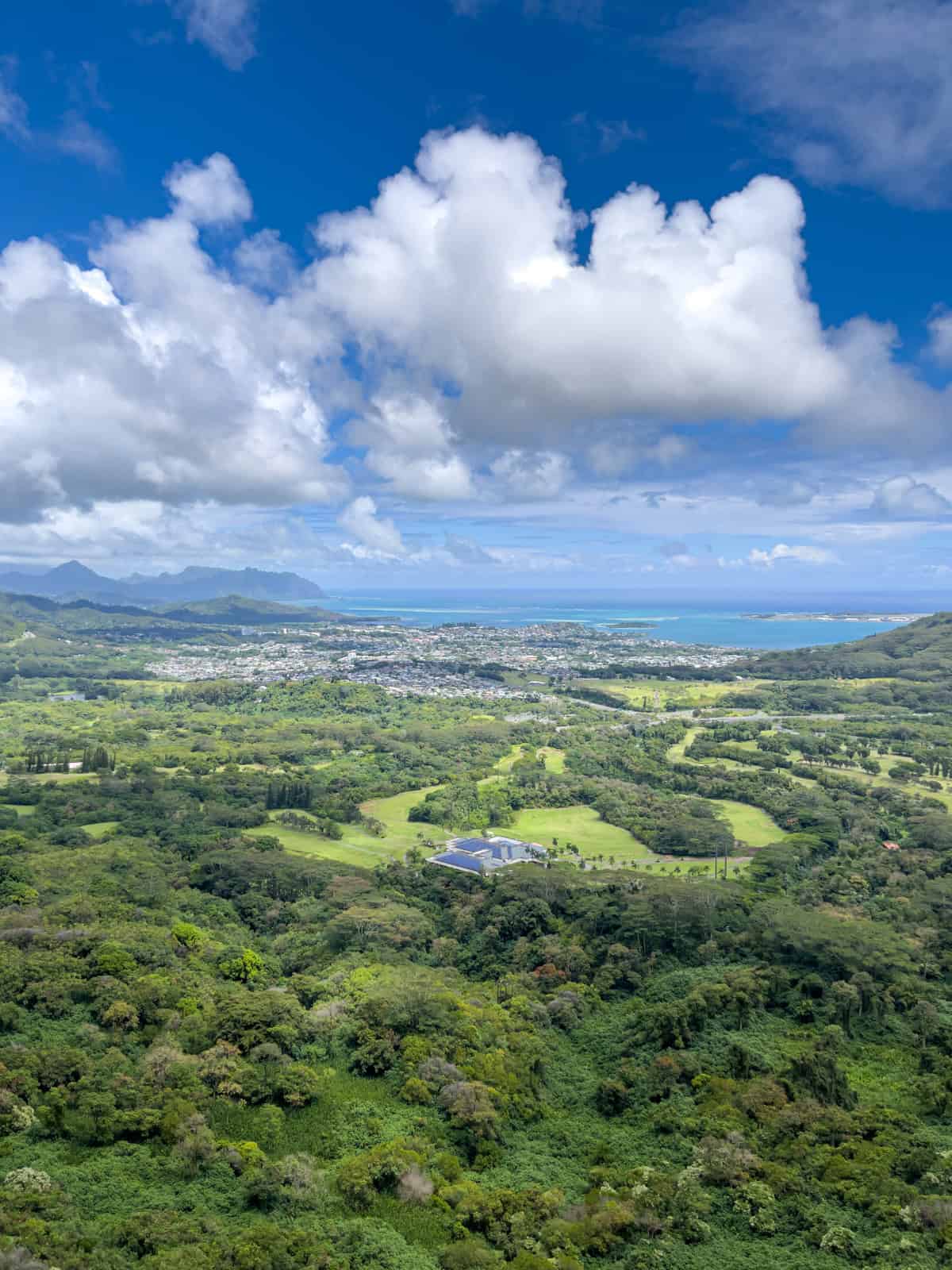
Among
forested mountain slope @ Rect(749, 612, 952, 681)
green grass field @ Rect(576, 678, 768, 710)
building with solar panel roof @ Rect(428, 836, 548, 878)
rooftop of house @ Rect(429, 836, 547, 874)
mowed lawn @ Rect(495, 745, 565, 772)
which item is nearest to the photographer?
building with solar panel roof @ Rect(428, 836, 548, 878)

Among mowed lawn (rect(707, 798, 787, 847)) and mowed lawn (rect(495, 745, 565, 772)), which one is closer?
mowed lawn (rect(707, 798, 787, 847))

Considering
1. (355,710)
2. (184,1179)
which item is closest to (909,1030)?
(184,1179)

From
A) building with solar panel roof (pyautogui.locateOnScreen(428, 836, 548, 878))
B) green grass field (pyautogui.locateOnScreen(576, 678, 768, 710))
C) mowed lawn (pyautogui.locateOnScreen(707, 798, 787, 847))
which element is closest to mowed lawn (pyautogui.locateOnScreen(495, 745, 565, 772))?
mowed lawn (pyautogui.locateOnScreen(707, 798, 787, 847))

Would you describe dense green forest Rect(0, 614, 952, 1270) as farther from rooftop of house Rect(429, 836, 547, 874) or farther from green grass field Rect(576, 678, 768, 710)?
green grass field Rect(576, 678, 768, 710)

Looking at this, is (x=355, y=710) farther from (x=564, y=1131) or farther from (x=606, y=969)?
(x=564, y=1131)

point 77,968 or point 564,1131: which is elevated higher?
point 77,968

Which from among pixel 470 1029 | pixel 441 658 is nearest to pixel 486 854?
pixel 470 1029
